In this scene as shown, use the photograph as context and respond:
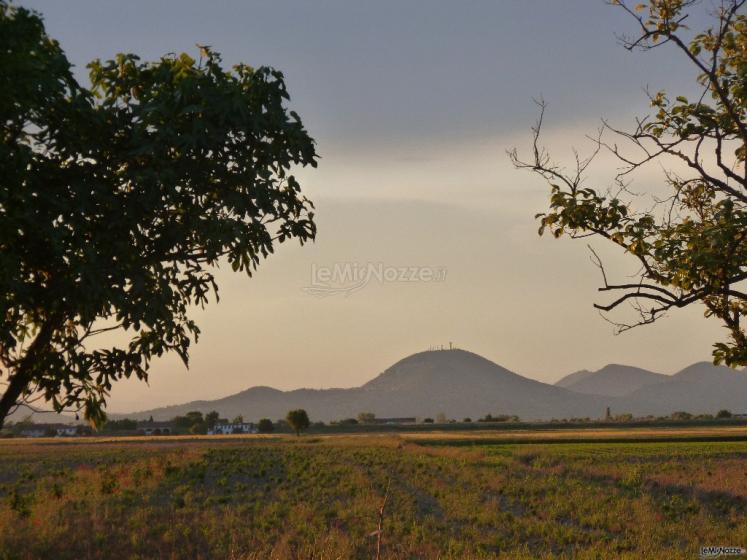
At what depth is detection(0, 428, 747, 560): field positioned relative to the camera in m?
23.6

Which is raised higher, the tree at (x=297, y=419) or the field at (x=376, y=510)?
the tree at (x=297, y=419)

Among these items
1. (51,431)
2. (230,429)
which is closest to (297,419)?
(230,429)

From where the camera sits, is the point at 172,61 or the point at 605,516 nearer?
the point at 172,61

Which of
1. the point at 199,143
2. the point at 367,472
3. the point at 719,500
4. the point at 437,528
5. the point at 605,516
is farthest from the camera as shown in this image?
the point at 367,472

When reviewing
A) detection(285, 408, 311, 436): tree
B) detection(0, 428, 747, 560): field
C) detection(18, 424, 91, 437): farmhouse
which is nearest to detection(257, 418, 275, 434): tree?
detection(285, 408, 311, 436): tree

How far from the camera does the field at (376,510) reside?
23.6 metres

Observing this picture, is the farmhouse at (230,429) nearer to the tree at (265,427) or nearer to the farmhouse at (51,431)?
the tree at (265,427)

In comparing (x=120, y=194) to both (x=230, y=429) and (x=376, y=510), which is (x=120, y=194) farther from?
(x=230, y=429)

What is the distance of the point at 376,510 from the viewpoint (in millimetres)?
30625

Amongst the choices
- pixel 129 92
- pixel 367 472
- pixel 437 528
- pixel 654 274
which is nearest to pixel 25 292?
pixel 129 92

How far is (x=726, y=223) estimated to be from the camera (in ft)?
43.4

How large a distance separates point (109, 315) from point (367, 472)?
36318 mm

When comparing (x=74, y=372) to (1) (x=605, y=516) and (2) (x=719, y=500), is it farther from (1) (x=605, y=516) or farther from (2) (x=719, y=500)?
(2) (x=719, y=500)

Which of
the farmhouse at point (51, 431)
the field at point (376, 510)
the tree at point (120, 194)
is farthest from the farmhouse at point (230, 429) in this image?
the tree at point (120, 194)
